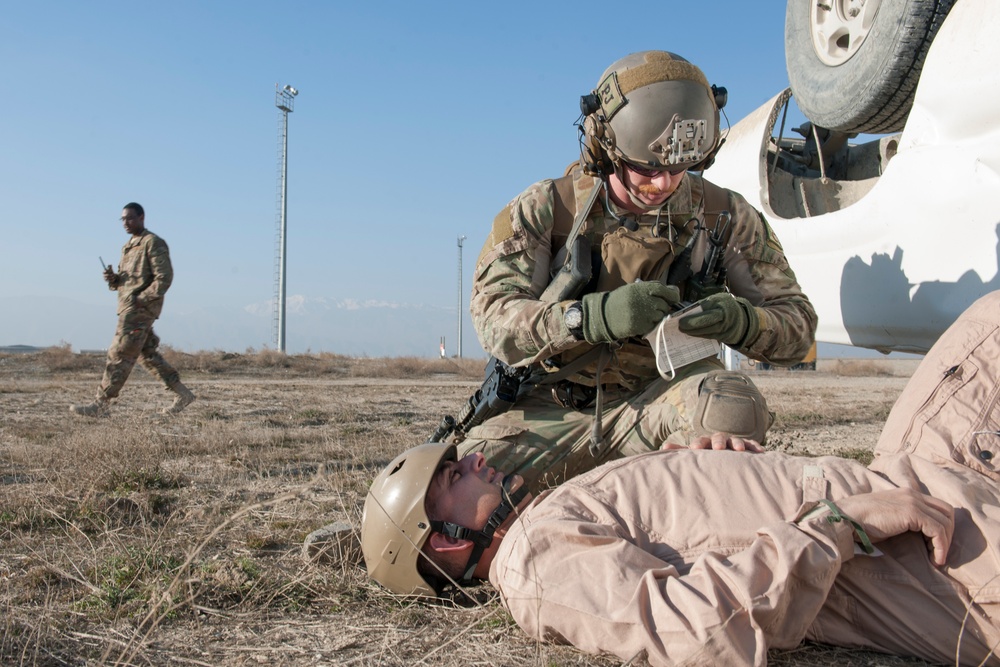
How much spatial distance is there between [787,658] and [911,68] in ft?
9.81

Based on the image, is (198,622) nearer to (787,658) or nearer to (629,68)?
(787,658)

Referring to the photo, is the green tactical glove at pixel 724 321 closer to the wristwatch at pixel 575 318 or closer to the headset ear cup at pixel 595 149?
the wristwatch at pixel 575 318

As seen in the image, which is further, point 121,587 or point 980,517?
point 121,587

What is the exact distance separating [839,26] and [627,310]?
2440mm

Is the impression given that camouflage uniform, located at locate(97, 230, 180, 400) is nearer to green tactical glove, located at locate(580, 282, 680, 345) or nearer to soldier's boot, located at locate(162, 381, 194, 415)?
soldier's boot, located at locate(162, 381, 194, 415)

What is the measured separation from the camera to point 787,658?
77.7 inches

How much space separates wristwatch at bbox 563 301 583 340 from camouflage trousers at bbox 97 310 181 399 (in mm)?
5321

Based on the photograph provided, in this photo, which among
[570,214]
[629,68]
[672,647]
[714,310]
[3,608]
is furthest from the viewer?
[570,214]

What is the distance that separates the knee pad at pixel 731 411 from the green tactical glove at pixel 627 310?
34 cm

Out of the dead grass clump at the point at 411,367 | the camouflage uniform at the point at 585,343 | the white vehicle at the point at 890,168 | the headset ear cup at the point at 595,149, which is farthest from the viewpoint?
the dead grass clump at the point at 411,367

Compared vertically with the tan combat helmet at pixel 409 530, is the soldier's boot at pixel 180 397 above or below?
above

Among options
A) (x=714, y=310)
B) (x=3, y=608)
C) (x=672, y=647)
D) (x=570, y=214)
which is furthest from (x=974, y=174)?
(x=3, y=608)

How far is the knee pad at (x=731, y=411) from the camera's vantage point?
2982mm

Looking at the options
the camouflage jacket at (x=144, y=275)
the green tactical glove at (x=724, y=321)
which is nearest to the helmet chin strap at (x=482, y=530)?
the green tactical glove at (x=724, y=321)
